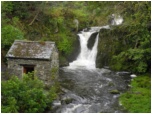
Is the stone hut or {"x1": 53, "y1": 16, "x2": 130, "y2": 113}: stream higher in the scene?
the stone hut

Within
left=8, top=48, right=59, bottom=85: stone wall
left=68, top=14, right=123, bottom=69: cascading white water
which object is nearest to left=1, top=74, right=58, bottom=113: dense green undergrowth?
left=8, top=48, right=59, bottom=85: stone wall

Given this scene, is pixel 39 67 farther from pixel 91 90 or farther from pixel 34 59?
pixel 91 90

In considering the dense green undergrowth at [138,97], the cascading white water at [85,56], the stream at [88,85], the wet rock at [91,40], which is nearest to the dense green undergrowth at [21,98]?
the stream at [88,85]

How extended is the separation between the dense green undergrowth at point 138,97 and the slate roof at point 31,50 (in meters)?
5.02

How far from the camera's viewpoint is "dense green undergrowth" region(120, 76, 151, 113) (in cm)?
1606

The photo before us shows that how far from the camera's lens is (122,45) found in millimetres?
27047

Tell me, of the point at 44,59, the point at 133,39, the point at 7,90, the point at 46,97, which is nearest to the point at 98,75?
the point at 133,39

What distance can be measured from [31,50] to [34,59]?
698 mm

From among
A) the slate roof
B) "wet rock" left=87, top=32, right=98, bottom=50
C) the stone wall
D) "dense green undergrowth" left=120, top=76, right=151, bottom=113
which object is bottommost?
"dense green undergrowth" left=120, top=76, right=151, bottom=113

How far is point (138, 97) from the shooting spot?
17750 mm

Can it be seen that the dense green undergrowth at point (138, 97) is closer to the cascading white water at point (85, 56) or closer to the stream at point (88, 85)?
the stream at point (88, 85)

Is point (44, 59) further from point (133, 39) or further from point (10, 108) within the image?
point (133, 39)

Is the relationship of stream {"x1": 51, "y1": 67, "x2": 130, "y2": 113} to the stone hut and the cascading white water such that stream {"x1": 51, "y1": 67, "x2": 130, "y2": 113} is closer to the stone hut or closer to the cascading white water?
the stone hut

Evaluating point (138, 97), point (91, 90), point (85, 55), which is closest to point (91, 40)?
point (85, 55)
